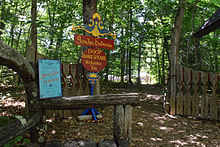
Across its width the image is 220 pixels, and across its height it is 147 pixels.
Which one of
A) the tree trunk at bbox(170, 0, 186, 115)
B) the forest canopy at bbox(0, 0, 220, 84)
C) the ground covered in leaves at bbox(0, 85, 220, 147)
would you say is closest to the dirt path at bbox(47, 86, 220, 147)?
the ground covered in leaves at bbox(0, 85, 220, 147)

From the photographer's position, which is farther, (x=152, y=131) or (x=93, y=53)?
(x=93, y=53)

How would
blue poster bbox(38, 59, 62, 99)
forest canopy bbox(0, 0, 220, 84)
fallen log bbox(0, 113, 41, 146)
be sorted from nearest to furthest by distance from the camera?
fallen log bbox(0, 113, 41, 146) < blue poster bbox(38, 59, 62, 99) < forest canopy bbox(0, 0, 220, 84)

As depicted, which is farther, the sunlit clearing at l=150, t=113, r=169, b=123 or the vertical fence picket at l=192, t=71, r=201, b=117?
the vertical fence picket at l=192, t=71, r=201, b=117

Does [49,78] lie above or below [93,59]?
below

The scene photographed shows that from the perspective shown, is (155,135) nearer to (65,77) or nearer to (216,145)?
(216,145)

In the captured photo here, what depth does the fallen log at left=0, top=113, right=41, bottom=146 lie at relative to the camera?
7.19 ft

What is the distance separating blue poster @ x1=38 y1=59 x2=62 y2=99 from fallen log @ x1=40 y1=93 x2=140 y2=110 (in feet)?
0.43

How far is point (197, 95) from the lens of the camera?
5875mm

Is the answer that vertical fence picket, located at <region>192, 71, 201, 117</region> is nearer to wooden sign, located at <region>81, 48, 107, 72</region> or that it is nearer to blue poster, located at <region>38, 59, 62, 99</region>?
wooden sign, located at <region>81, 48, 107, 72</region>

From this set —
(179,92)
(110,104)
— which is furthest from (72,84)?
(179,92)

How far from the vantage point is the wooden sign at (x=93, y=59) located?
179 inches

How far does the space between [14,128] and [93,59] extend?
2754 millimetres

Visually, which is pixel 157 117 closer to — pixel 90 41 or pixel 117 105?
pixel 117 105

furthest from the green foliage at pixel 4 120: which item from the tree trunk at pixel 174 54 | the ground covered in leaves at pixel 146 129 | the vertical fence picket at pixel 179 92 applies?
the vertical fence picket at pixel 179 92
